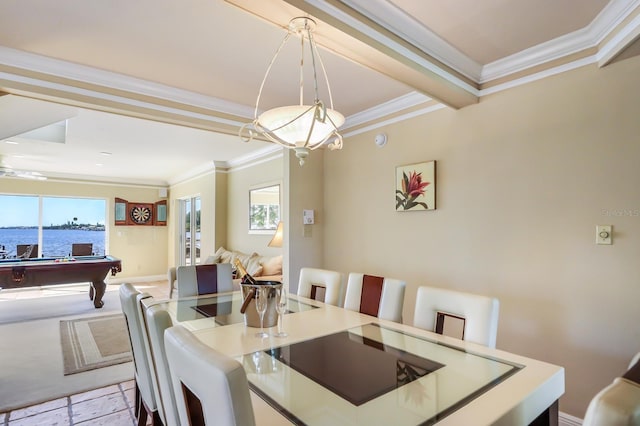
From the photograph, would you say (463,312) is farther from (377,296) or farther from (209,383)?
(209,383)

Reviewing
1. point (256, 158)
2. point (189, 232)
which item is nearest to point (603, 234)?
point (256, 158)

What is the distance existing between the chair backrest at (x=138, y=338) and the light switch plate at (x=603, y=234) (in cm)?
251

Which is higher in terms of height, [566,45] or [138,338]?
Result: [566,45]

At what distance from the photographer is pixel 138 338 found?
158 centimetres

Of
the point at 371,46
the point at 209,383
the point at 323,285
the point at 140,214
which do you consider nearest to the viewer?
the point at 209,383

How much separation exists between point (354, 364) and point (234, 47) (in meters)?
2.04

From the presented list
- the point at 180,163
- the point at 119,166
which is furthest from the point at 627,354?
the point at 119,166

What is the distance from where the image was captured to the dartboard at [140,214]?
8242 mm

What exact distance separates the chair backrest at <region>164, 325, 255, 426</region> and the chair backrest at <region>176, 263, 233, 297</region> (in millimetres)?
1895

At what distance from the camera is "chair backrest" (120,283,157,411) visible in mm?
1532

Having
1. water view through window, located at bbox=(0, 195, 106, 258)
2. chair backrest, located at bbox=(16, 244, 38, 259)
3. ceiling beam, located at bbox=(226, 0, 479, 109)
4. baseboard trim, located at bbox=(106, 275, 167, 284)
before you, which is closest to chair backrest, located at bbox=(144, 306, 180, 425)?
ceiling beam, located at bbox=(226, 0, 479, 109)

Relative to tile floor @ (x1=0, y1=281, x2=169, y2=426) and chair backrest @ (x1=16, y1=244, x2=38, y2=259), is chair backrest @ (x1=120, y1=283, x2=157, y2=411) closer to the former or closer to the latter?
tile floor @ (x1=0, y1=281, x2=169, y2=426)

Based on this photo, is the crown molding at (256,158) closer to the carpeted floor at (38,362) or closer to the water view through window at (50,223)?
the carpeted floor at (38,362)

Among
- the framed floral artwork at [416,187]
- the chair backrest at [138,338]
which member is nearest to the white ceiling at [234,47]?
the framed floral artwork at [416,187]
